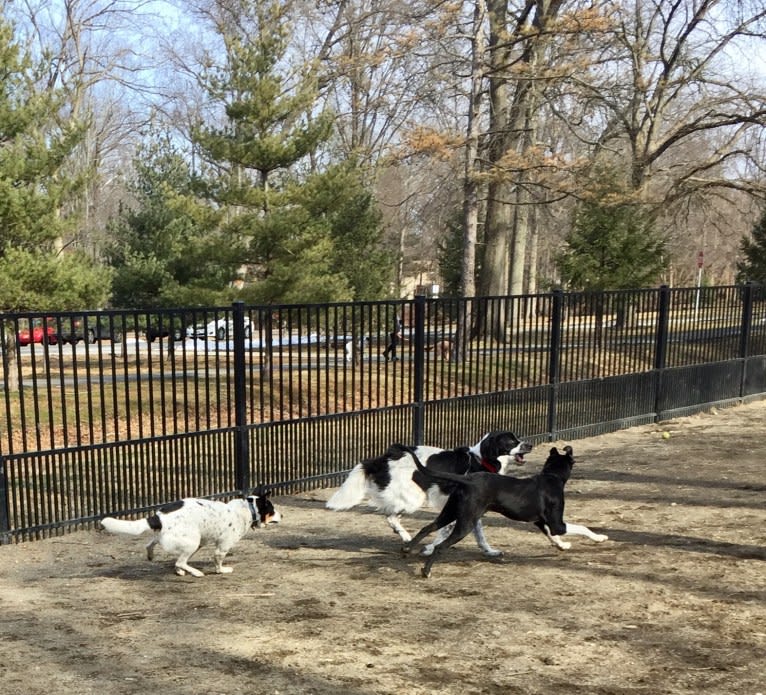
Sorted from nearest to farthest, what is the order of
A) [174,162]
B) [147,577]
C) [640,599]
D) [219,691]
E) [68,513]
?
[219,691], [640,599], [147,577], [68,513], [174,162]

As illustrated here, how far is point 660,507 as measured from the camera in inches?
335

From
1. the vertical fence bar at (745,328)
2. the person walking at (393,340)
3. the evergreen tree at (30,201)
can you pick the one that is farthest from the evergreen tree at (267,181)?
the vertical fence bar at (745,328)

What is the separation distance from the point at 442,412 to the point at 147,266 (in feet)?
47.7

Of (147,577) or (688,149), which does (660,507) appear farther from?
(688,149)

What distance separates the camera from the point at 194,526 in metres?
6.33

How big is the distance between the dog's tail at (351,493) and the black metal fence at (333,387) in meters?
1.95

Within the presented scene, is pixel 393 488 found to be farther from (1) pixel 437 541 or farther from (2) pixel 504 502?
(2) pixel 504 502

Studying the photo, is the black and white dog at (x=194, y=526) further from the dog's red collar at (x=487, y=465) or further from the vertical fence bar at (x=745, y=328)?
the vertical fence bar at (x=745, y=328)

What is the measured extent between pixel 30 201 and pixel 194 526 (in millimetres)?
10470

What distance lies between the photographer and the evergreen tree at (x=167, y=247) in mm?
17672

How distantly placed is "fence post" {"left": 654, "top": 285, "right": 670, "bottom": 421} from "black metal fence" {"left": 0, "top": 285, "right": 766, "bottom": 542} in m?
0.03

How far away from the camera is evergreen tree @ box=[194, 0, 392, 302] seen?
17.0 meters

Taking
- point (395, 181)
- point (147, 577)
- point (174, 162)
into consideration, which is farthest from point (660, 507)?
point (395, 181)

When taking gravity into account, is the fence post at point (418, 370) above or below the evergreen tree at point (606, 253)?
below
